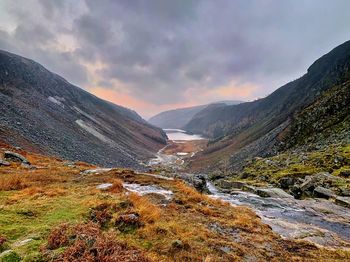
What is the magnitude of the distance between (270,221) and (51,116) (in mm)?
88638

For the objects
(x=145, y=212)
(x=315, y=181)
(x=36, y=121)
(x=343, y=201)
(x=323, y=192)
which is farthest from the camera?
(x=36, y=121)

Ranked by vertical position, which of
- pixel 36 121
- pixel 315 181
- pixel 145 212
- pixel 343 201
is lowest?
pixel 343 201

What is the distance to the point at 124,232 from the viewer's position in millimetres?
12750

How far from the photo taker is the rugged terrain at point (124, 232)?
32.6 feet

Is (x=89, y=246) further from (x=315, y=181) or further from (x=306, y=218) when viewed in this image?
(x=315, y=181)

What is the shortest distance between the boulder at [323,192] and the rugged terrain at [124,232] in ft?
53.3

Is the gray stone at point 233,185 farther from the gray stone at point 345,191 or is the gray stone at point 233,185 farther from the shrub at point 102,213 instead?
the shrub at point 102,213

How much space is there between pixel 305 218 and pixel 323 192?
9.25 meters

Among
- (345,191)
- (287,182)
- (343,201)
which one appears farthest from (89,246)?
(287,182)

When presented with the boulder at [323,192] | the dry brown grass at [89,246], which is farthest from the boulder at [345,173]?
the dry brown grass at [89,246]

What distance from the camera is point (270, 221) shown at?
20656mm

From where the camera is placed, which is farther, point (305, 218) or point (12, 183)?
point (305, 218)

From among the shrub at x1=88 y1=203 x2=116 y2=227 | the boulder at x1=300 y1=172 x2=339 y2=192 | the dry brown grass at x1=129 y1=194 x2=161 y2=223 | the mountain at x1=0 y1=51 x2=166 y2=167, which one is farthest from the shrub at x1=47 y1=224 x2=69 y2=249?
the mountain at x1=0 y1=51 x2=166 y2=167

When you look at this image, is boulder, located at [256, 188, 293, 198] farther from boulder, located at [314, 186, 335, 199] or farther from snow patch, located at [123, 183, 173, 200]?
snow patch, located at [123, 183, 173, 200]
